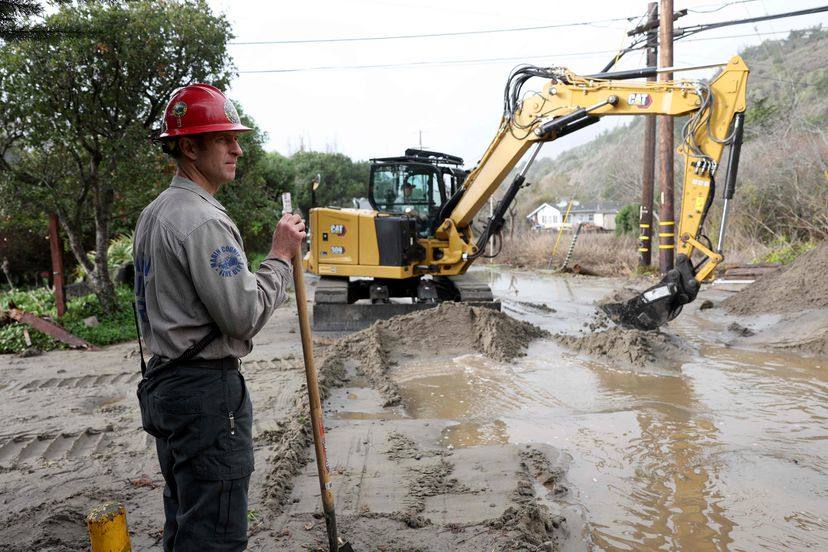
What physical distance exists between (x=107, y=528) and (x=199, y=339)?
2.65 ft

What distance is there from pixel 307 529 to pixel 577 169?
295 feet

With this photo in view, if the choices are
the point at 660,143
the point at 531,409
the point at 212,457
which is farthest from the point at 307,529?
the point at 660,143

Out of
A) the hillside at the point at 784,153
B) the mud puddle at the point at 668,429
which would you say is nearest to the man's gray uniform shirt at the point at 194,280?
the mud puddle at the point at 668,429

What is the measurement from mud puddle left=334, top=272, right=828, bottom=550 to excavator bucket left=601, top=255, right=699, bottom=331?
0.50 m

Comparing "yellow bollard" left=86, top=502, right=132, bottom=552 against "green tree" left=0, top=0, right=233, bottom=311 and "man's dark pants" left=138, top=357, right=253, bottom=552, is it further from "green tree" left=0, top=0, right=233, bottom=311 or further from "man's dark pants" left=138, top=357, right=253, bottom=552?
"green tree" left=0, top=0, right=233, bottom=311

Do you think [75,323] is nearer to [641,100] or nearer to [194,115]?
[641,100]

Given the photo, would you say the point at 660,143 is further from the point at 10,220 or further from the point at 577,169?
the point at 577,169

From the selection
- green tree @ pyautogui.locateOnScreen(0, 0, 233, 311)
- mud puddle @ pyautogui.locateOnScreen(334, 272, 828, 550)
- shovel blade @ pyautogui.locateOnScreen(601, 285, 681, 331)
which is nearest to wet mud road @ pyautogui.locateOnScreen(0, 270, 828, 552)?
mud puddle @ pyautogui.locateOnScreen(334, 272, 828, 550)

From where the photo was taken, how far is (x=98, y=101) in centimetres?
970

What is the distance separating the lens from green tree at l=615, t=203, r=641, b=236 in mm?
24609

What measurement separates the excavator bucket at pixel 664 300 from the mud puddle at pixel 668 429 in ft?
1.65

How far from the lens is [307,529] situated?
3.43m

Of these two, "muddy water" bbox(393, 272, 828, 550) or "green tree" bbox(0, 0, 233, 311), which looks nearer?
"muddy water" bbox(393, 272, 828, 550)

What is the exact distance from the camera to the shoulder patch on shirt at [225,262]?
6.88 feet
